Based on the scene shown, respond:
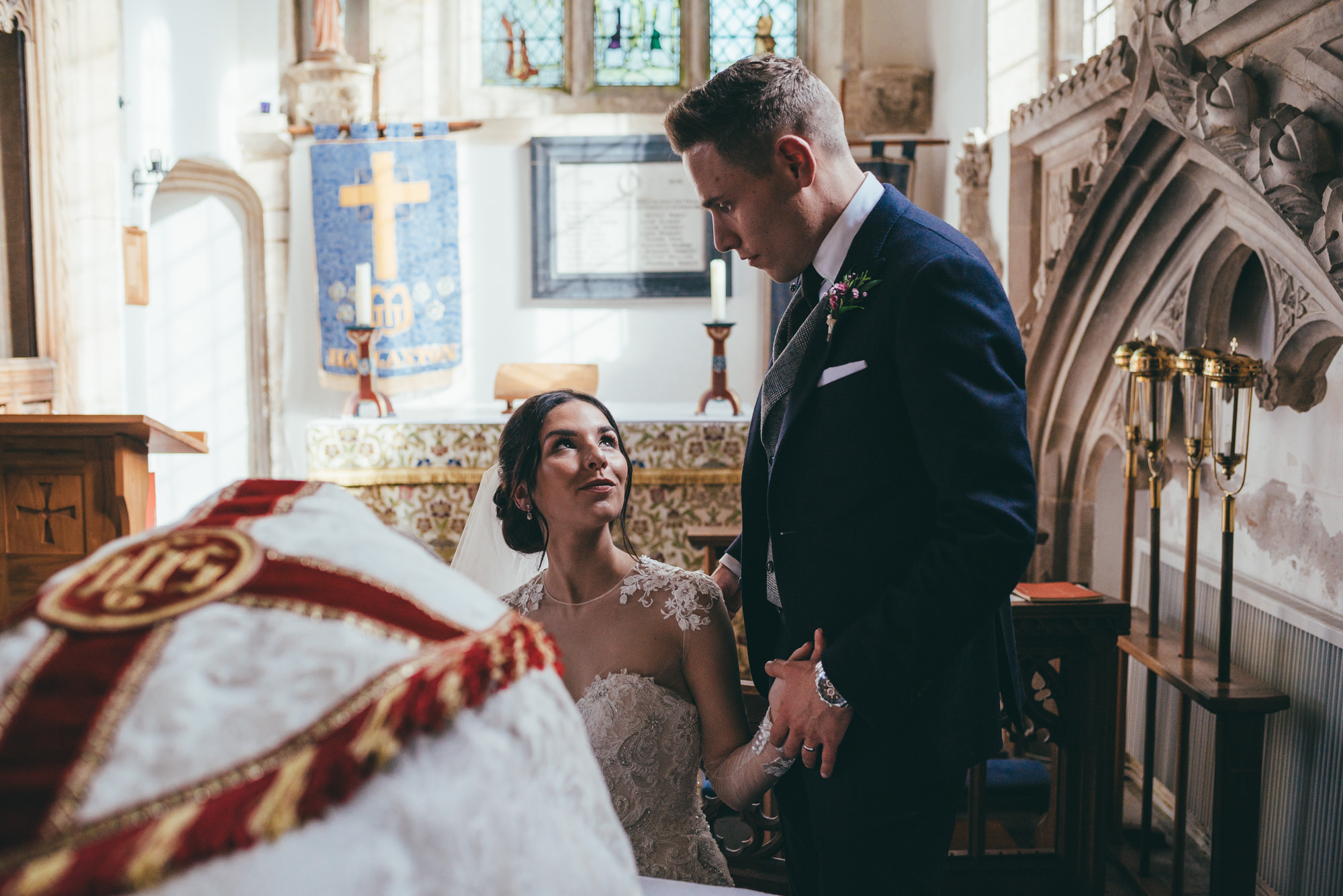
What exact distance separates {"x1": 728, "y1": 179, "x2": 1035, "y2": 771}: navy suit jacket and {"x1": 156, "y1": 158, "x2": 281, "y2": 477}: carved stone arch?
5438mm

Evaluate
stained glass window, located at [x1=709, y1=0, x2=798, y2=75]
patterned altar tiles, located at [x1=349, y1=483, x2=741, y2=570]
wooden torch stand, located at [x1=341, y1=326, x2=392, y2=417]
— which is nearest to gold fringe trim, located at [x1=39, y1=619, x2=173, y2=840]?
patterned altar tiles, located at [x1=349, y1=483, x2=741, y2=570]

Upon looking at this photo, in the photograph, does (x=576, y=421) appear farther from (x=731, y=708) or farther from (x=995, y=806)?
(x=995, y=806)

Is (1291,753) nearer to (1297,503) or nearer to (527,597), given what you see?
(1297,503)

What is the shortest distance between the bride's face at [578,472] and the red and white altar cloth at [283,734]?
1.13 meters

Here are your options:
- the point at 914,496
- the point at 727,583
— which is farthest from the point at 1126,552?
the point at 914,496

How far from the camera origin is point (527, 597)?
70.4 inches

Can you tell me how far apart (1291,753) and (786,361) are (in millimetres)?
1897

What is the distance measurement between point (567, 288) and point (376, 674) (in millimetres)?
5676

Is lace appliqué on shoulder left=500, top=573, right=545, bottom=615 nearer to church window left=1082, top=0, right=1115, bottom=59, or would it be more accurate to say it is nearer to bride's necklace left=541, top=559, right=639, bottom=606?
bride's necklace left=541, top=559, right=639, bottom=606

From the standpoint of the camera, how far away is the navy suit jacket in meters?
1.12

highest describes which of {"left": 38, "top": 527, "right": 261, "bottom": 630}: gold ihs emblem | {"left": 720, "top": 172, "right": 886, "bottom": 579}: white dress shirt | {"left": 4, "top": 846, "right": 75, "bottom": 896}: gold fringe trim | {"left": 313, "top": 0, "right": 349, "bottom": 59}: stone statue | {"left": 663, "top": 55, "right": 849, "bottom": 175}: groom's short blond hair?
{"left": 313, "top": 0, "right": 349, "bottom": 59}: stone statue

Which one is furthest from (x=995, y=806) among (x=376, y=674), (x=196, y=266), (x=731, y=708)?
(x=196, y=266)

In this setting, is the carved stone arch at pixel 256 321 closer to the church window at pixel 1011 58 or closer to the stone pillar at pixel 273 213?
the stone pillar at pixel 273 213

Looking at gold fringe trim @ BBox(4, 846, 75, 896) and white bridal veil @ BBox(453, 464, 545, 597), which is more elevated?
gold fringe trim @ BBox(4, 846, 75, 896)
